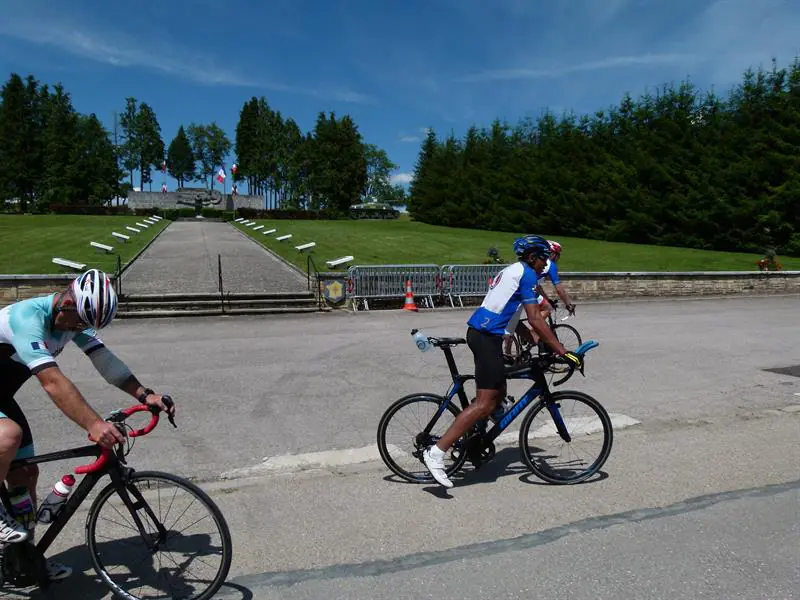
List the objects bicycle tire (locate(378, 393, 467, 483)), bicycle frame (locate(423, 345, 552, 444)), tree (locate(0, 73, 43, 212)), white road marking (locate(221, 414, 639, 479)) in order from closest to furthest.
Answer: bicycle frame (locate(423, 345, 552, 444)) → bicycle tire (locate(378, 393, 467, 483)) → white road marking (locate(221, 414, 639, 479)) → tree (locate(0, 73, 43, 212))

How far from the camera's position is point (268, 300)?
1605cm

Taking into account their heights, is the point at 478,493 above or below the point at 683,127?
below

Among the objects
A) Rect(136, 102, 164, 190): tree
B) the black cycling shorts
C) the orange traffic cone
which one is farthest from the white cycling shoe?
Rect(136, 102, 164, 190): tree

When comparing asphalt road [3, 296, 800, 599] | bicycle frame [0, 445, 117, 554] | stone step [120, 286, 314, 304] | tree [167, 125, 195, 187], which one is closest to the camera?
bicycle frame [0, 445, 117, 554]

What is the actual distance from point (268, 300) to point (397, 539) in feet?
41.5

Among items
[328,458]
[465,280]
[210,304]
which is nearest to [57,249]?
[210,304]

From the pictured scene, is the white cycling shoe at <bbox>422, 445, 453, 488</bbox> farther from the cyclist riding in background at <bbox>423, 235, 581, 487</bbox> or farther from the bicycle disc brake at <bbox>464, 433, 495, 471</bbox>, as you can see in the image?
the bicycle disc brake at <bbox>464, 433, 495, 471</bbox>

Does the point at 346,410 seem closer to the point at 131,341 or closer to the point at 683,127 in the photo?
the point at 131,341

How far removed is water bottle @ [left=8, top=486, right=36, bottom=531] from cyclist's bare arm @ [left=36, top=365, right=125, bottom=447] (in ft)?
2.24

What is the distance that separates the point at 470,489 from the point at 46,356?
3231 mm

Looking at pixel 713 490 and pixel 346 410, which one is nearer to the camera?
pixel 713 490

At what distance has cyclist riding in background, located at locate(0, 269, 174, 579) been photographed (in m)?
2.95

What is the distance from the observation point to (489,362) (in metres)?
4.63

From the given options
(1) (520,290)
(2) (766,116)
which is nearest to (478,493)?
(1) (520,290)
